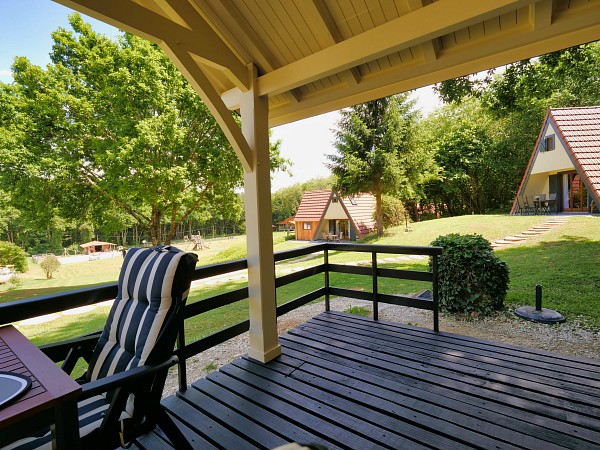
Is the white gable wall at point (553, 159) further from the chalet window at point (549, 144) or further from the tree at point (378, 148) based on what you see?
the tree at point (378, 148)

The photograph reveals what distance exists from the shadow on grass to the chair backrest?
4.80m

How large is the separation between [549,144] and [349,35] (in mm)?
12475

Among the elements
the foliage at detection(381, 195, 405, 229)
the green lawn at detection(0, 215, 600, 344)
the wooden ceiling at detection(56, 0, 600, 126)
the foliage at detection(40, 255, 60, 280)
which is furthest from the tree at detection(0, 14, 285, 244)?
the wooden ceiling at detection(56, 0, 600, 126)

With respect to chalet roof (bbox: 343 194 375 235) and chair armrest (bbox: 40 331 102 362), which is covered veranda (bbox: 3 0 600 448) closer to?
chair armrest (bbox: 40 331 102 362)

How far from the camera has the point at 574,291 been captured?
488 cm

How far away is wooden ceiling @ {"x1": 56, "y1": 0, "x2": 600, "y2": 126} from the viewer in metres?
1.69

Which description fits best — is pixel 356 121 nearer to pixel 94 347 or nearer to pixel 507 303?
pixel 507 303

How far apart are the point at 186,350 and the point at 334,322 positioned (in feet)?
5.62

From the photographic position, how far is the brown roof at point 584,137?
8.27 meters

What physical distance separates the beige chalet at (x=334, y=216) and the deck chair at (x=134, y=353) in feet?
38.9

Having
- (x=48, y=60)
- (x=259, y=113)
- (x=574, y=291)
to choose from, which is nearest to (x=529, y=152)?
(x=574, y=291)

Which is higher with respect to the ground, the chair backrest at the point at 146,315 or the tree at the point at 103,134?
the tree at the point at 103,134

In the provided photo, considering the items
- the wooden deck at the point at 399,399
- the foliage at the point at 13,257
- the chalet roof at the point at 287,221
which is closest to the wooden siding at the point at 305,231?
the chalet roof at the point at 287,221

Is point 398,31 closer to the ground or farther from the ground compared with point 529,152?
closer to the ground
